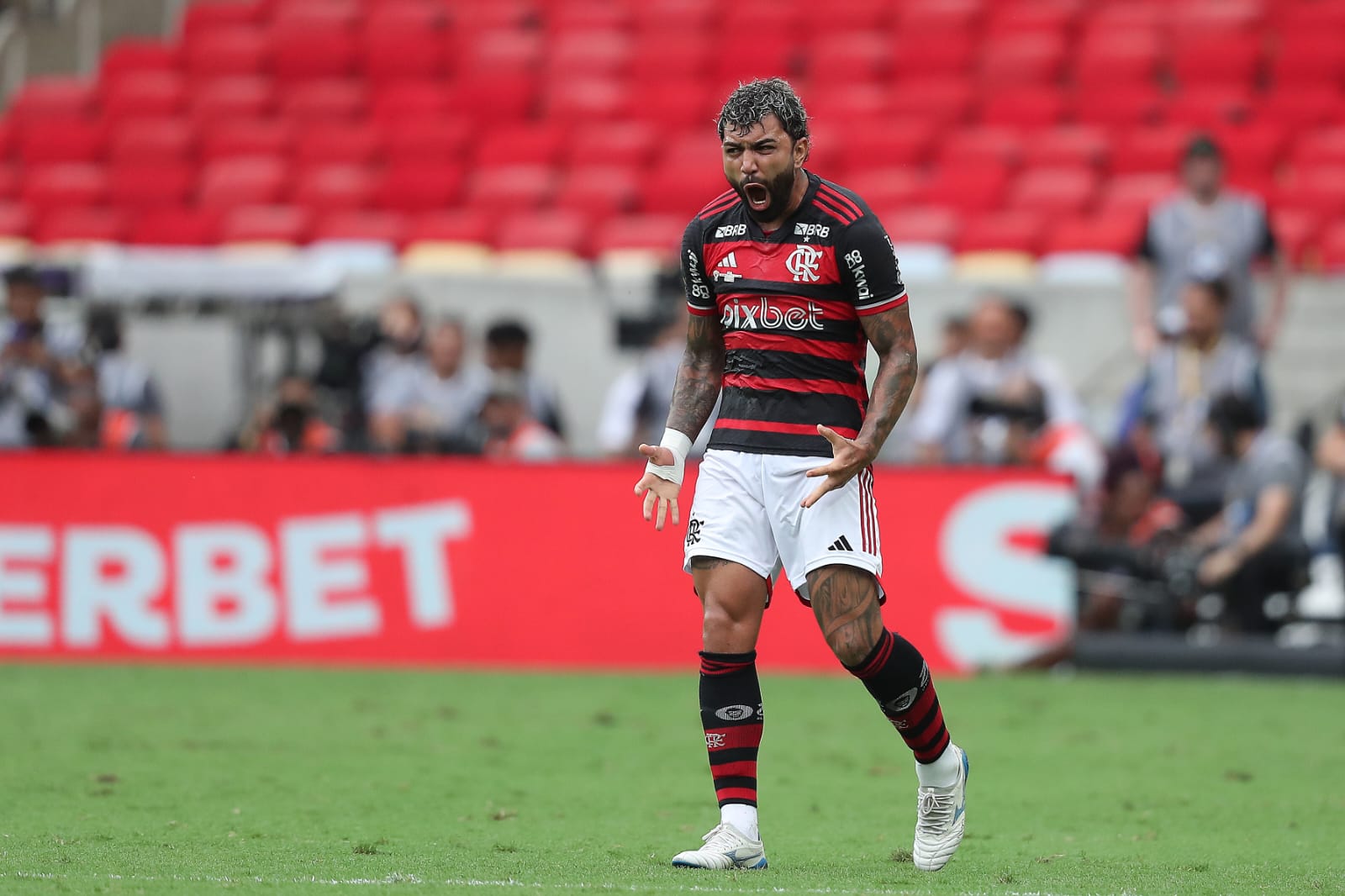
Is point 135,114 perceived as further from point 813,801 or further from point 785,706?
point 813,801

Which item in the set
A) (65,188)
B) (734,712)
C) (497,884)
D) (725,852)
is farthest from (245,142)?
(497,884)

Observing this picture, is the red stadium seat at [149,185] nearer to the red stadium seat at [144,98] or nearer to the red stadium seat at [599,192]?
the red stadium seat at [144,98]

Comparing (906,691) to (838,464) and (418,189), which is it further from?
(418,189)

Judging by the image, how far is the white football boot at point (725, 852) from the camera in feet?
18.3

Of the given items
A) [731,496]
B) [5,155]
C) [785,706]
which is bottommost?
[785,706]

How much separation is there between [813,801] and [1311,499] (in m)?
7.43

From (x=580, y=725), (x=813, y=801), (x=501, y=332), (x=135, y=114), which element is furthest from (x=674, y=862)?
(x=135, y=114)

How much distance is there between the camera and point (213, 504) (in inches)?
472

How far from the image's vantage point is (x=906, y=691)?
5.83 m

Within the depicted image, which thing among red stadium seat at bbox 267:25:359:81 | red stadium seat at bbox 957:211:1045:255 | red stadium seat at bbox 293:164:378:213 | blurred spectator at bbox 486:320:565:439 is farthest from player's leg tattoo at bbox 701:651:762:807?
red stadium seat at bbox 267:25:359:81

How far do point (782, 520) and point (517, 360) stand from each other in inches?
311

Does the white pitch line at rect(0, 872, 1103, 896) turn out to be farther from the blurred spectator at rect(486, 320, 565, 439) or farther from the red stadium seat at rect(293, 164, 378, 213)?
the red stadium seat at rect(293, 164, 378, 213)

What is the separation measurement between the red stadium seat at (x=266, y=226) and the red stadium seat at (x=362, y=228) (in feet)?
0.56

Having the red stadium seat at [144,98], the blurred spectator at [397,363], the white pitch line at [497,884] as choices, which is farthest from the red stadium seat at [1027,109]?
the white pitch line at [497,884]
